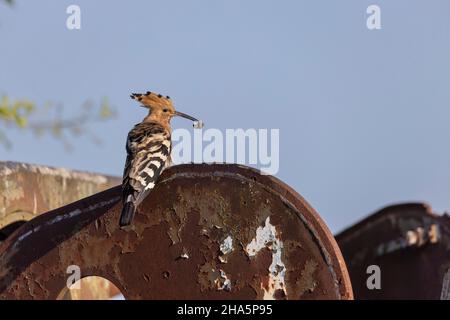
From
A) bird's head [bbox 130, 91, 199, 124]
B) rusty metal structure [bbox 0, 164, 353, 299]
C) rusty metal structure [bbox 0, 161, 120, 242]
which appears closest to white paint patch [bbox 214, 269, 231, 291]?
rusty metal structure [bbox 0, 164, 353, 299]

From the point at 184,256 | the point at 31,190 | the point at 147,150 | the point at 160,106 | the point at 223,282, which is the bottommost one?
the point at 223,282

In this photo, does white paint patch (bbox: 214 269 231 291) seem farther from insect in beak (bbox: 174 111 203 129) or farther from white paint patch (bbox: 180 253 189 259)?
insect in beak (bbox: 174 111 203 129)

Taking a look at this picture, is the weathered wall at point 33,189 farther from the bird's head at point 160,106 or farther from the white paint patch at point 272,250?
the white paint patch at point 272,250

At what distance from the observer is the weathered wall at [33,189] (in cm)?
668

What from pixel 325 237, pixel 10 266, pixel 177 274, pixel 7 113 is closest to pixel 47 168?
pixel 7 113

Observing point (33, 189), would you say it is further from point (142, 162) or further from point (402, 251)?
point (402, 251)

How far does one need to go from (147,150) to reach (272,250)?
61.2 inches

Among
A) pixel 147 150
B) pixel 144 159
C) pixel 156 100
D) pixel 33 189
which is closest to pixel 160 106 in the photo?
pixel 156 100

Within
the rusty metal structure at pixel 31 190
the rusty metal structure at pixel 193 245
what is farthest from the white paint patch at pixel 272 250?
the rusty metal structure at pixel 31 190

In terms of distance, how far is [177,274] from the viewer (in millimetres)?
5262

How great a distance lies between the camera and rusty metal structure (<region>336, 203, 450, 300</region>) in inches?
292

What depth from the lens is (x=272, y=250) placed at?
16.8 ft

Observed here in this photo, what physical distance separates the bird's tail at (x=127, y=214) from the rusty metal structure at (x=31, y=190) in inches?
54.6
